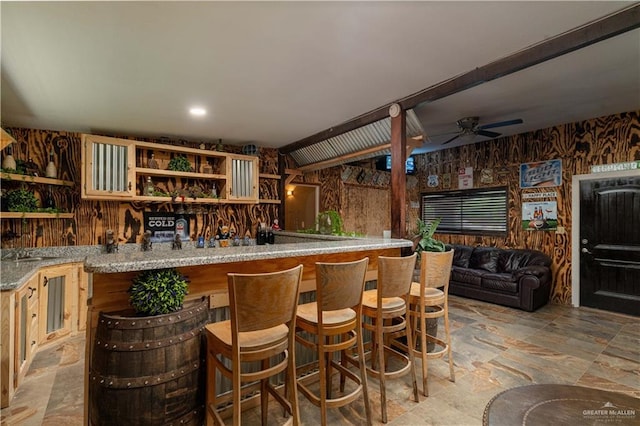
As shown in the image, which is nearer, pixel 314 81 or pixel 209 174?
pixel 314 81

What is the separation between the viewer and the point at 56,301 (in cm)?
333

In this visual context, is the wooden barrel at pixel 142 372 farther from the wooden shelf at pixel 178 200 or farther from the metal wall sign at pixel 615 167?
the metal wall sign at pixel 615 167

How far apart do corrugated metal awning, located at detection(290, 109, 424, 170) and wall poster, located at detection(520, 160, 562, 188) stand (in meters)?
2.84

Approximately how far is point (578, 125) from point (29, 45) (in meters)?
6.54

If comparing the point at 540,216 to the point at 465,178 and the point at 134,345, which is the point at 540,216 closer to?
the point at 465,178

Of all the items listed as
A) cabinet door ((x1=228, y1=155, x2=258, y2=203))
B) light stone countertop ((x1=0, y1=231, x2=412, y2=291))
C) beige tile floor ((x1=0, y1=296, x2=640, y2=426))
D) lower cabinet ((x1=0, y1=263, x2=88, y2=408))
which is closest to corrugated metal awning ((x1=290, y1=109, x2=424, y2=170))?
cabinet door ((x1=228, y1=155, x2=258, y2=203))

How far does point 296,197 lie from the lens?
699 cm

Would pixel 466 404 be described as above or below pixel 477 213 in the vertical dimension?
below

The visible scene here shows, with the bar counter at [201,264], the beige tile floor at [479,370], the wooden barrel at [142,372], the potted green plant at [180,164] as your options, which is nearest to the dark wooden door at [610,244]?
the beige tile floor at [479,370]

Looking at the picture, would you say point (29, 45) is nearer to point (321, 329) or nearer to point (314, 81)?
point (314, 81)

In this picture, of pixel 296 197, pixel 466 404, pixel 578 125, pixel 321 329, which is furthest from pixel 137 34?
pixel 578 125

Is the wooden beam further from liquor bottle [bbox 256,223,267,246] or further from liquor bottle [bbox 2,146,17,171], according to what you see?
liquor bottle [bbox 2,146,17,171]

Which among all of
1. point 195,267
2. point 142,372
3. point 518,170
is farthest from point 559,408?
point 518,170

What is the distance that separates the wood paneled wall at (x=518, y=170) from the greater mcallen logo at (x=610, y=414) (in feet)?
7.21
